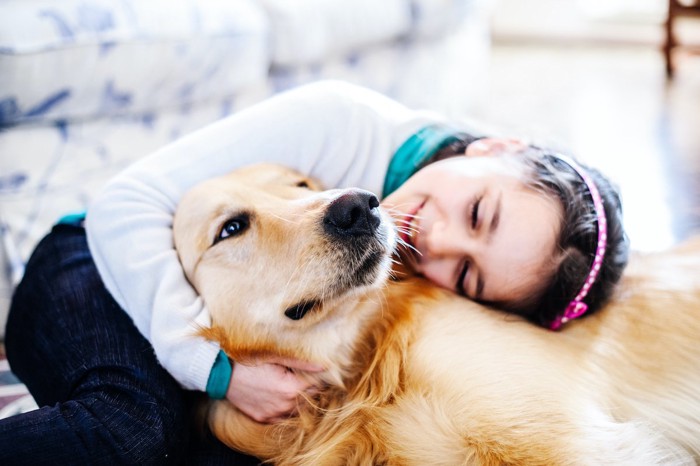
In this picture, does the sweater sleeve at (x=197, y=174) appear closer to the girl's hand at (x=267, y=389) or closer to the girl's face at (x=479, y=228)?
the girl's hand at (x=267, y=389)

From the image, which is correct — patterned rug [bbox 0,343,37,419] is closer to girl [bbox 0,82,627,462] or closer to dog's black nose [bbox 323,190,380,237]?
girl [bbox 0,82,627,462]

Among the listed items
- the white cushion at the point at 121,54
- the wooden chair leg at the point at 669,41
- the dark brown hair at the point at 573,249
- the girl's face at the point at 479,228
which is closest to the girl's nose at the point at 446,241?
the girl's face at the point at 479,228

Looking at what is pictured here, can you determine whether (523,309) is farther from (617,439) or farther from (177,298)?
(177,298)

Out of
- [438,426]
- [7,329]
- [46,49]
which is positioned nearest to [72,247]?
[7,329]

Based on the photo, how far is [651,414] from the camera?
117 centimetres

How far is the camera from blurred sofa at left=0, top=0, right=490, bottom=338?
1.94 metres

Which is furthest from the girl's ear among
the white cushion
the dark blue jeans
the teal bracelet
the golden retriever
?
the white cushion

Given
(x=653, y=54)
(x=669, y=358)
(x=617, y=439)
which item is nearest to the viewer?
(x=617, y=439)

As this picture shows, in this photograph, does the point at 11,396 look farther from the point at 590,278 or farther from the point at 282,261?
the point at 590,278

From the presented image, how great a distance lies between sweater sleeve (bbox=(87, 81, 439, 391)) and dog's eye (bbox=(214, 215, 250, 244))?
0.12 m

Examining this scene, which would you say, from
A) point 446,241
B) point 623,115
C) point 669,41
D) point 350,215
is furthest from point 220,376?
point 669,41

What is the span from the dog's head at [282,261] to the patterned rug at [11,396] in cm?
59

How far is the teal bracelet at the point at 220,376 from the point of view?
1216 millimetres

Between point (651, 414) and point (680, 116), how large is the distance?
2.76 metres
